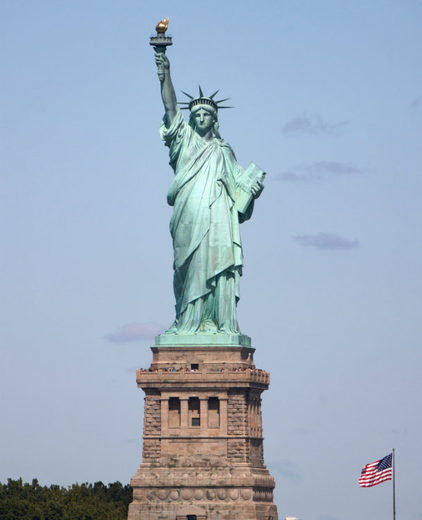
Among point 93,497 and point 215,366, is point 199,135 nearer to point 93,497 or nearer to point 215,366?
point 215,366

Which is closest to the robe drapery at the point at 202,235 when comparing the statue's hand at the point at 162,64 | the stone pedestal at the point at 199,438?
the stone pedestal at the point at 199,438

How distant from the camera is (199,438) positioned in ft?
359

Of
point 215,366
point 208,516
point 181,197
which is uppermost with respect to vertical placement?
point 181,197

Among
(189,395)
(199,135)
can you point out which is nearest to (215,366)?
(189,395)

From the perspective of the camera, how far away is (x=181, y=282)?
112 m

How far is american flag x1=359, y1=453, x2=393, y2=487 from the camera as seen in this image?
354 feet

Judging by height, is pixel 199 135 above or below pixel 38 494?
above

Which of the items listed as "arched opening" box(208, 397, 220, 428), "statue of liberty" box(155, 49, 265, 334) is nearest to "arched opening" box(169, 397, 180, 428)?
"arched opening" box(208, 397, 220, 428)

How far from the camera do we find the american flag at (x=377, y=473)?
10781 centimetres

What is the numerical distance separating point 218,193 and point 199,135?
301 centimetres

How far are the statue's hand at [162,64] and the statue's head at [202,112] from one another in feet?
5.50

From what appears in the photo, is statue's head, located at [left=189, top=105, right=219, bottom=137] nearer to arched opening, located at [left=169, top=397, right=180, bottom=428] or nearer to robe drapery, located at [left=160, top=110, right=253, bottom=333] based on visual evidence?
robe drapery, located at [left=160, top=110, right=253, bottom=333]

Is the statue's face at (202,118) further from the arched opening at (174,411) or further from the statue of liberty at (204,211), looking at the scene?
the arched opening at (174,411)

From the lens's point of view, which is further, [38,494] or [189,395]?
[38,494]
